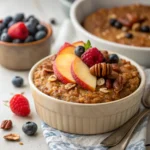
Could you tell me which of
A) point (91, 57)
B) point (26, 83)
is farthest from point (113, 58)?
point (26, 83)

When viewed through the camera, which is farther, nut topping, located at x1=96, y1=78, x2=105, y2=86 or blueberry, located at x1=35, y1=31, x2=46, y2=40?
blueberry, located at x1=35, y1=31, x2=46, y2=40

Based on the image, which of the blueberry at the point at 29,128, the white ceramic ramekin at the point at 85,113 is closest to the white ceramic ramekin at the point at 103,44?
the white ceramic ramekin at the point at 85,113

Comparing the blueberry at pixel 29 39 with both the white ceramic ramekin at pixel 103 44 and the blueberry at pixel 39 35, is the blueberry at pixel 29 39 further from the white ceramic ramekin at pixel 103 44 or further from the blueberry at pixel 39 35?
the white ceramic ramekin at pixel 103 44

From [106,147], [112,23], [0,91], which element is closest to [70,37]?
[112,23]

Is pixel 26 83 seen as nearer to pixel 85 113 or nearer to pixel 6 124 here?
pixel 6 124

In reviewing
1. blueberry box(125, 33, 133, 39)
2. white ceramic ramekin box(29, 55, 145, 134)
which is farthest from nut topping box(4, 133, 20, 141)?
blueberry box(125, 33, 133, 39)

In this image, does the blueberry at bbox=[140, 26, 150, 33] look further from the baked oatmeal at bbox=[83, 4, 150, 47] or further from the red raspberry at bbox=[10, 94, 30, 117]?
the red raspberry at bbox=[10, 94, 30, 117]

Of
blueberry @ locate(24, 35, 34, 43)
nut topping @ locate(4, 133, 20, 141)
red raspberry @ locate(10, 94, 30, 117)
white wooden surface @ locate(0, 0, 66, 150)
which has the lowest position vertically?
white wooden surface @ locate(0, 0, 66, 150)
